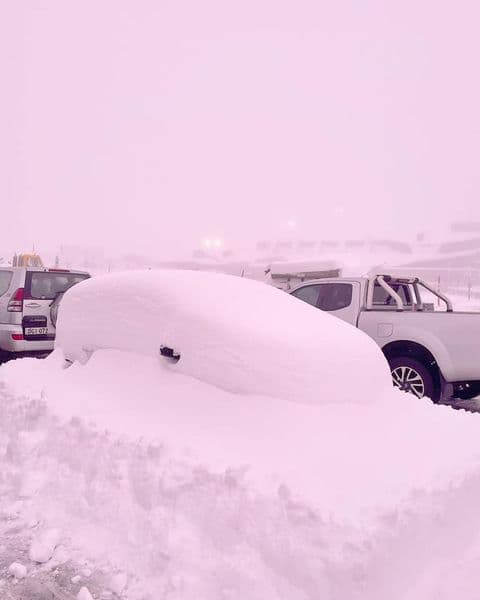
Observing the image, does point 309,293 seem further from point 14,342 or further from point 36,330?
point 14,342

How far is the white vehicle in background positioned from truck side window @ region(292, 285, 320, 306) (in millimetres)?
3678

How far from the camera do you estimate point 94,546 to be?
9.07 ft

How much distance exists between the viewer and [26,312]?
22.6 ft

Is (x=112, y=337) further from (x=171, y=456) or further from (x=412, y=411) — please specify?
(x=412, y=411)

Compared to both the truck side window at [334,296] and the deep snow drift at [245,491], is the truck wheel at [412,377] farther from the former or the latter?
the deep snow drift at [245,491]

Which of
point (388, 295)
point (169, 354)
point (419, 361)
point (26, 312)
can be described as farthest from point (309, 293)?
point (169, 354)

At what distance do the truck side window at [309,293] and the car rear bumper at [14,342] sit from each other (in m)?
3.95

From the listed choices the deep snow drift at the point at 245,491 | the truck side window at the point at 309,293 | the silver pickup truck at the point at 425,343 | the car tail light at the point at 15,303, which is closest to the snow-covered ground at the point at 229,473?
the deep snow drift at the point at 245,491

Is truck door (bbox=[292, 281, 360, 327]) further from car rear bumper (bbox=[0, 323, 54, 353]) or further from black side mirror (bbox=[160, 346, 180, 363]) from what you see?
car rear bumper (bbox=[0, 323, 54, 353])

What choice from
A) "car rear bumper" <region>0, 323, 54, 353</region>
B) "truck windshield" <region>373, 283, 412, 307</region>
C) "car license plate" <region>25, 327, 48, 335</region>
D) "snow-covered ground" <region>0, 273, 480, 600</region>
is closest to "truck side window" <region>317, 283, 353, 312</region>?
"truck windshield" <region>373, 283, 412, 307</region>

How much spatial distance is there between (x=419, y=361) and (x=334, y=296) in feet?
5.30

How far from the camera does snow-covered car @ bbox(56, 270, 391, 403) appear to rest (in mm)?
3240

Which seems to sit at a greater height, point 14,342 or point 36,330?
point 36,330

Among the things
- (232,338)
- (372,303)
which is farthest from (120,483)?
(372,303)
